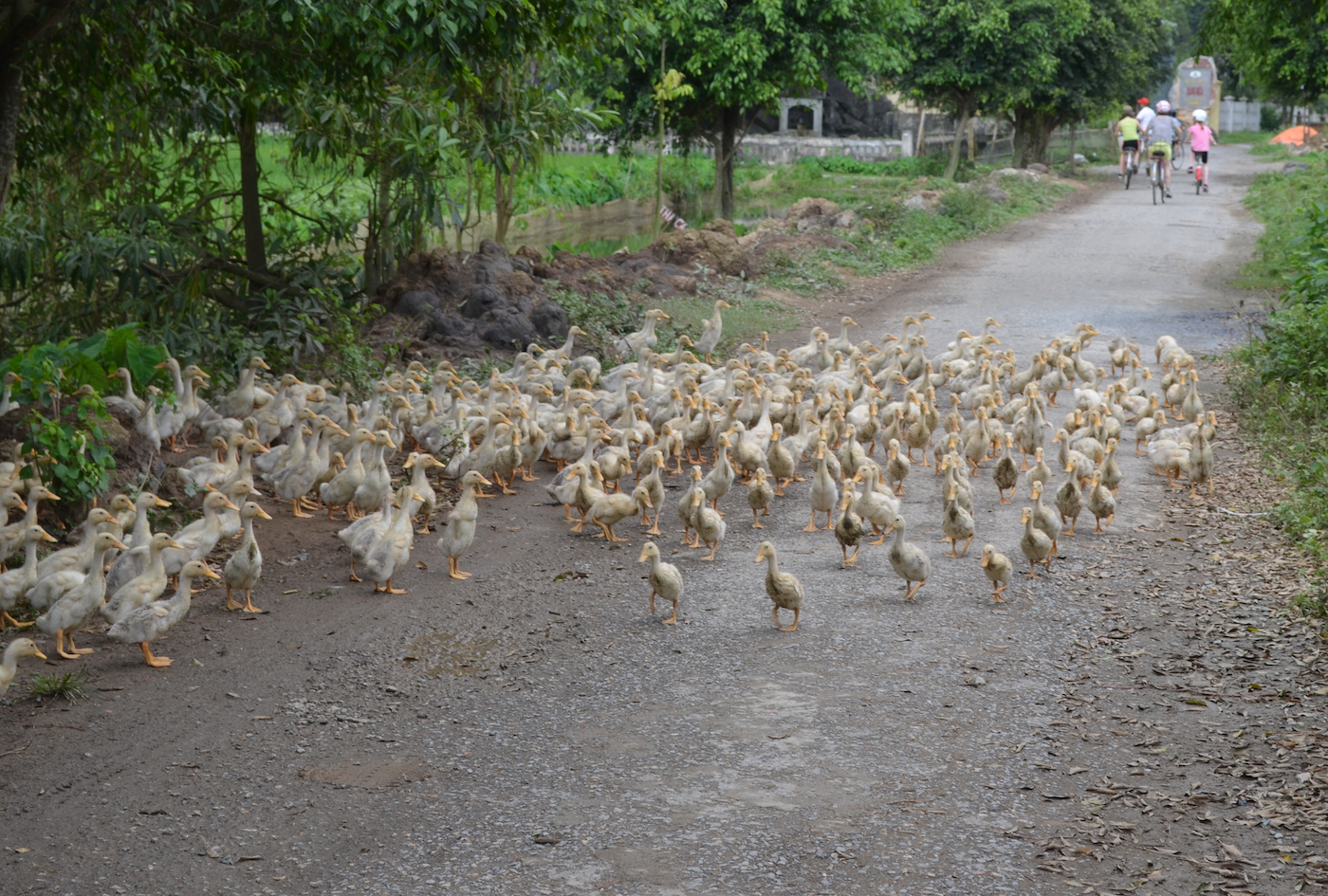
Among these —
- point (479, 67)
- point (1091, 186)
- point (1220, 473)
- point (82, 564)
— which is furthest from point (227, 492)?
point (1091, 186)

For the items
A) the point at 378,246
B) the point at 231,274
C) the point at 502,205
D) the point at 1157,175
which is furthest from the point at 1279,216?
the point at 231,274

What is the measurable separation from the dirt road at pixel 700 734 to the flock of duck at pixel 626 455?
0.31m

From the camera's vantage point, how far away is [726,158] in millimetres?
28656

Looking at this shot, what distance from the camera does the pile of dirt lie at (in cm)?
1539

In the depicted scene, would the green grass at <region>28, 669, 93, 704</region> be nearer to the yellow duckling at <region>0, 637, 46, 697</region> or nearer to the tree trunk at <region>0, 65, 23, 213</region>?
the yellow duckling at <region>0, 637, 46, 697</region>

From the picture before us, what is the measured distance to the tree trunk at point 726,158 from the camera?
91.5ft

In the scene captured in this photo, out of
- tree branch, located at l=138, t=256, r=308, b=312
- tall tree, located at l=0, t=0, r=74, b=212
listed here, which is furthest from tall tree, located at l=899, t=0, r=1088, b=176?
tall tree, located at l=0, t=0, r=74, b=212

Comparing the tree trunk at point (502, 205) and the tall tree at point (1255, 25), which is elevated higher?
the tall tree at point (1255, 25)

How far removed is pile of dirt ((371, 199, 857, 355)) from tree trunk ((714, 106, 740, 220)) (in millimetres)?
7424

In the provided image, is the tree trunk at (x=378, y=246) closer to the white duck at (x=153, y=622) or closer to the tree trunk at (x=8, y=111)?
the tree trunk at (x=8, y=111)

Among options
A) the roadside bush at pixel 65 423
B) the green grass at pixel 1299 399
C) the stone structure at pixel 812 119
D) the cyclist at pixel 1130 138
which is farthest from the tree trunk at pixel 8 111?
the stone structure at pixel 812 119

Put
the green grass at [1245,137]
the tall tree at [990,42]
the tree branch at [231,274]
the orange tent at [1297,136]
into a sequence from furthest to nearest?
1. the green grass at [1245,137]
2. the orange tent at [1297,136]
3. the tall tree at [990,42]
4. the tree branch at [231,274]

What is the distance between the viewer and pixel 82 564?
7605 millimetres

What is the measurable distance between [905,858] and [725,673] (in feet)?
6.80
